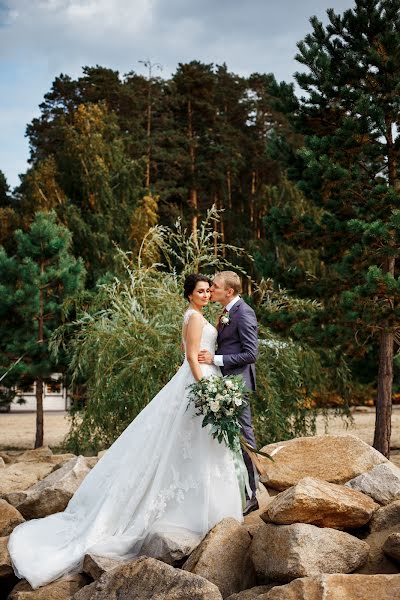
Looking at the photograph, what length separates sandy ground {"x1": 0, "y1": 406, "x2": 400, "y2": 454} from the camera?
17078 millimetres

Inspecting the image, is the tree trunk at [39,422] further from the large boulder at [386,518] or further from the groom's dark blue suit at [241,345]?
the large boulder at [386,518]

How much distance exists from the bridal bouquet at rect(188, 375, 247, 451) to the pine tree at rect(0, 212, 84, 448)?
991cm

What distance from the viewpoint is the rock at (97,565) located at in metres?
5.52

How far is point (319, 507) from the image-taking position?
555 centimetres

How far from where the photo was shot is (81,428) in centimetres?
1157

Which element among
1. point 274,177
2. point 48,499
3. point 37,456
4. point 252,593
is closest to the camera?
point 252,593

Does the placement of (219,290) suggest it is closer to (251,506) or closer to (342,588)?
(251,506)

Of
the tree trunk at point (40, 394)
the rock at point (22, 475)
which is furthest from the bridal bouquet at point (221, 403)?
the tree trunk at point (40, 394)

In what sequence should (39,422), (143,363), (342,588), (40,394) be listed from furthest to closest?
(40,394)
(39,422)
(143,363)
(342,588)

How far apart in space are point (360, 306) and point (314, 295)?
143 centimetres

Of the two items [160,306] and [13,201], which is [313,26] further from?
[13,201]

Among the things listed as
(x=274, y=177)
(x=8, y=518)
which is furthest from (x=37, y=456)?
(x=274, y=177)

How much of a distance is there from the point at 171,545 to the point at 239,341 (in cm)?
159

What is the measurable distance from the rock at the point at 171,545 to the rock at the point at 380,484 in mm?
1472
